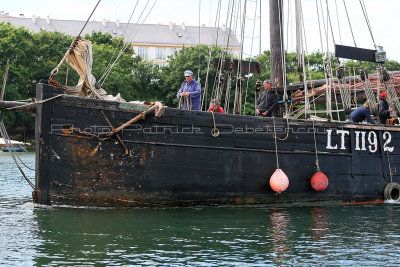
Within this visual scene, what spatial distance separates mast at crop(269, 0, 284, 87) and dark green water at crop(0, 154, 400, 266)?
3.73 meters

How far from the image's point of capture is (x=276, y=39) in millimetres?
15703

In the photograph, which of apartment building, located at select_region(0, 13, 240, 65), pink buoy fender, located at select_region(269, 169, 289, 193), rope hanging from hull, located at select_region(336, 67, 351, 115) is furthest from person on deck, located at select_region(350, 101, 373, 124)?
apartment building, located at select_region(0, 13, 240, 65)

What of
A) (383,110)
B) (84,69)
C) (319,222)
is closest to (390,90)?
(383,110)

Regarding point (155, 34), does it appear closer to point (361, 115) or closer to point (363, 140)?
point (361, 115)

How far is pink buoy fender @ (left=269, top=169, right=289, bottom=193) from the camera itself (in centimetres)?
1297

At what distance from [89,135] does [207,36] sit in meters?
81.4

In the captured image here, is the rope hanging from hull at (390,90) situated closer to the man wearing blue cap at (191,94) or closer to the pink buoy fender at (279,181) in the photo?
the pink buoy fender at (279,181)

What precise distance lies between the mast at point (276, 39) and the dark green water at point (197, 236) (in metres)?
3.73

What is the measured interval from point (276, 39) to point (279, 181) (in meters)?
4.35

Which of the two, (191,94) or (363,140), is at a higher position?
(191,94)

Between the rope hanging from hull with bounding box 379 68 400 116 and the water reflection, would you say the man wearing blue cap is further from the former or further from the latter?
the rope hanging from hull with bounding box 379 68 400 116

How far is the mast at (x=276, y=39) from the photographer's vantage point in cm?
1559

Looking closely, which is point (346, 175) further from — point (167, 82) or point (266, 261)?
point (167, 82)

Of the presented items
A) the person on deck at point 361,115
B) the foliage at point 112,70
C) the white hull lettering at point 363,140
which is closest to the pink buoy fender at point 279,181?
the white hull lettering at point 363,140
